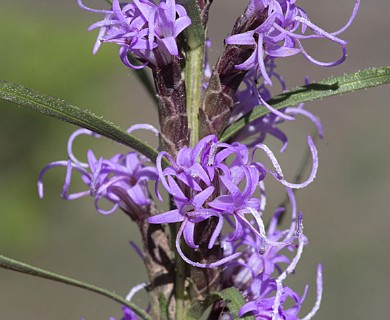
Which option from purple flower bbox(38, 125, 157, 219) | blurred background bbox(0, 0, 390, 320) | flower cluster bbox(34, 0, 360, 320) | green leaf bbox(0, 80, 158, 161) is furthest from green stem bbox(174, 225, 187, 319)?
blurred background bbox(0, 0, 390, 320)

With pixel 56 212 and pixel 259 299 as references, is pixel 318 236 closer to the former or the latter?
pixel 56 212

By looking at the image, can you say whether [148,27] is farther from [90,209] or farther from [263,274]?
[90,209]

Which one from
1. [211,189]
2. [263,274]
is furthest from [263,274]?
[211,189]

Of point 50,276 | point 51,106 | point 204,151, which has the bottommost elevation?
point 50,276

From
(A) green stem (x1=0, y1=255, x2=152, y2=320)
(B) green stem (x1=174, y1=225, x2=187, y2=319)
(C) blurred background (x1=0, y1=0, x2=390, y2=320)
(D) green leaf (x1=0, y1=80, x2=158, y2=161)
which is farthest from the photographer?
(C) blurred background (x1=0, y1=0, x2=390, y2=320)

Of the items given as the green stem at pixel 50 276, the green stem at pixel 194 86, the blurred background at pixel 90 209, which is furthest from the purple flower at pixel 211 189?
the blurred background at pixel 90 209

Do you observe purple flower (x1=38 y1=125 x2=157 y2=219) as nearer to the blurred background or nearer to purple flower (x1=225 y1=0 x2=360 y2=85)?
purple flower (x1=225 y1=0 x2=360 y2=85)
